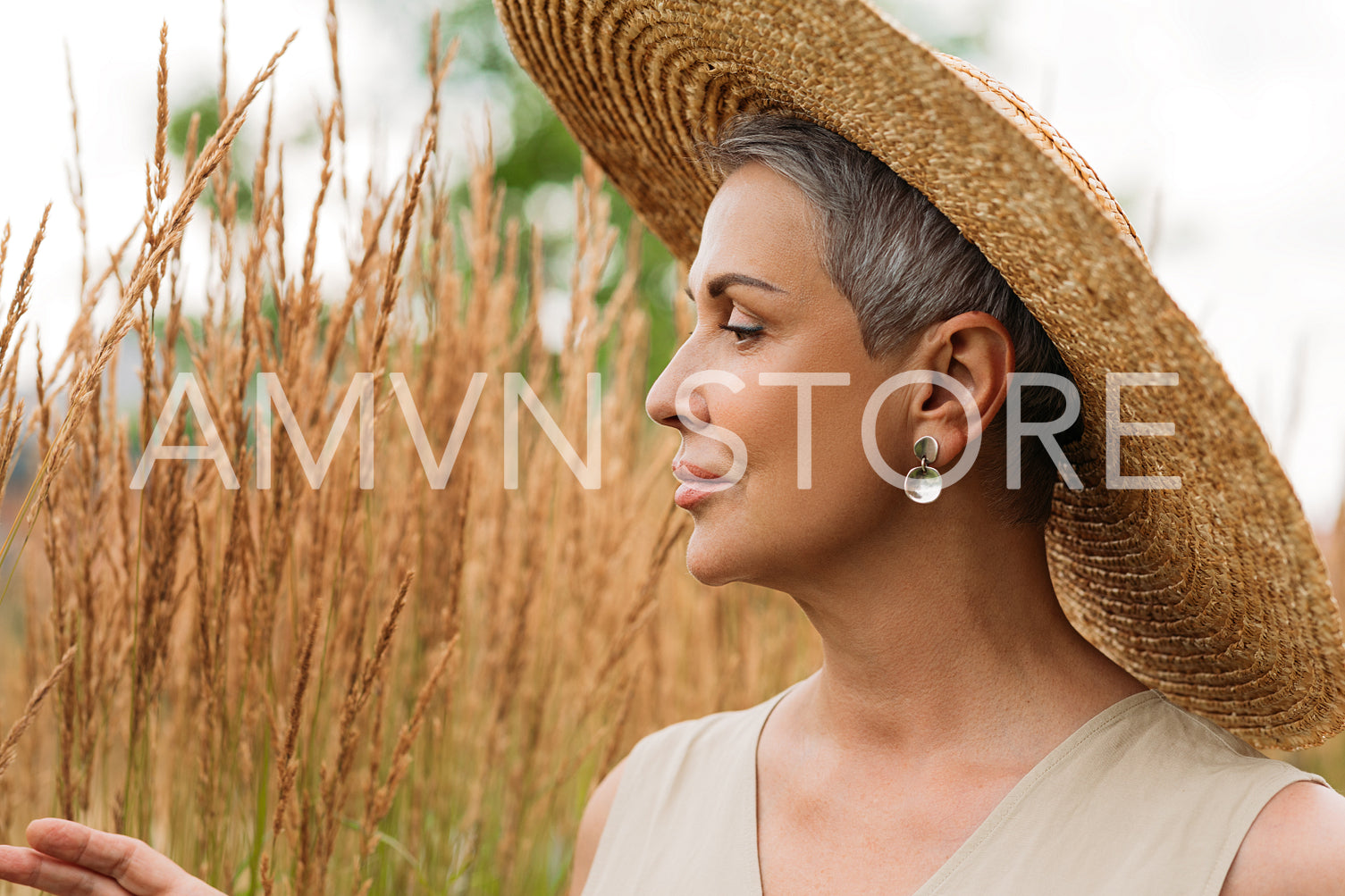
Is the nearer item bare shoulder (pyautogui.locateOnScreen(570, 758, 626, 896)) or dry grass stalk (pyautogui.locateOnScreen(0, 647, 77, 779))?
dry grass stalk (pyautogui.locateOnScreen(0, 647, 77, 779))

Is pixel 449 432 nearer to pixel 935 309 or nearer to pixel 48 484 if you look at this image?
pixel 48 484

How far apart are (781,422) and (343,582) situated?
2.27 feet

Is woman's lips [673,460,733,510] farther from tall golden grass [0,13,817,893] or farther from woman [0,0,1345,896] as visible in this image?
tall golden grass [0,13,817,893]

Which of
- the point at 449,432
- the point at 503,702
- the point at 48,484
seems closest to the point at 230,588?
the point at 48,484

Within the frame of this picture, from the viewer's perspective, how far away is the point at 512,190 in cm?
1162

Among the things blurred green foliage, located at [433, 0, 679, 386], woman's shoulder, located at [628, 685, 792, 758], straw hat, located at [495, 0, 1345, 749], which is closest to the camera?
straw hat, located at [495, 0, 1345, 749]

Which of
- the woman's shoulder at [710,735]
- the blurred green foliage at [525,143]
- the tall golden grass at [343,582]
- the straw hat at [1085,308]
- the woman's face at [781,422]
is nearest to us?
the straw hat at [1085,308]

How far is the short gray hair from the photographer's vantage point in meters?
1.02

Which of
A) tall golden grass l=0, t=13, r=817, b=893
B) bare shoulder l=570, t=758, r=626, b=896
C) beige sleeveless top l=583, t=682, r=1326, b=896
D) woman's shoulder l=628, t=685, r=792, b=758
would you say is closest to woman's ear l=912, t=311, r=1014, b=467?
beige sleeveless top l=583, t=682, r=1326, b=896

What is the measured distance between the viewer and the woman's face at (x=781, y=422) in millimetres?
1003

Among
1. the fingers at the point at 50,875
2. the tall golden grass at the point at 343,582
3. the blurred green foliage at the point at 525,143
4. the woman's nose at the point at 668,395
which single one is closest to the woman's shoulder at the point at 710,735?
the tall golden grass at the point at 343,582

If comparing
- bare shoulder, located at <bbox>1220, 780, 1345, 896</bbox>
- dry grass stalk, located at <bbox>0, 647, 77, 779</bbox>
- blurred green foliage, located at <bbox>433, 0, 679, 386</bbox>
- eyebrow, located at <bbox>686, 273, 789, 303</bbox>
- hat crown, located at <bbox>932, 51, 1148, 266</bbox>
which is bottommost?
bare shoulder, located at <bbox>1220, 780, 1345, 896</bbox>

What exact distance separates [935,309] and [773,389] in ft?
0.57

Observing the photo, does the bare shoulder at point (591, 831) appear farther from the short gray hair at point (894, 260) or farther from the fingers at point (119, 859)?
the short gray hair at point (894, 260)
